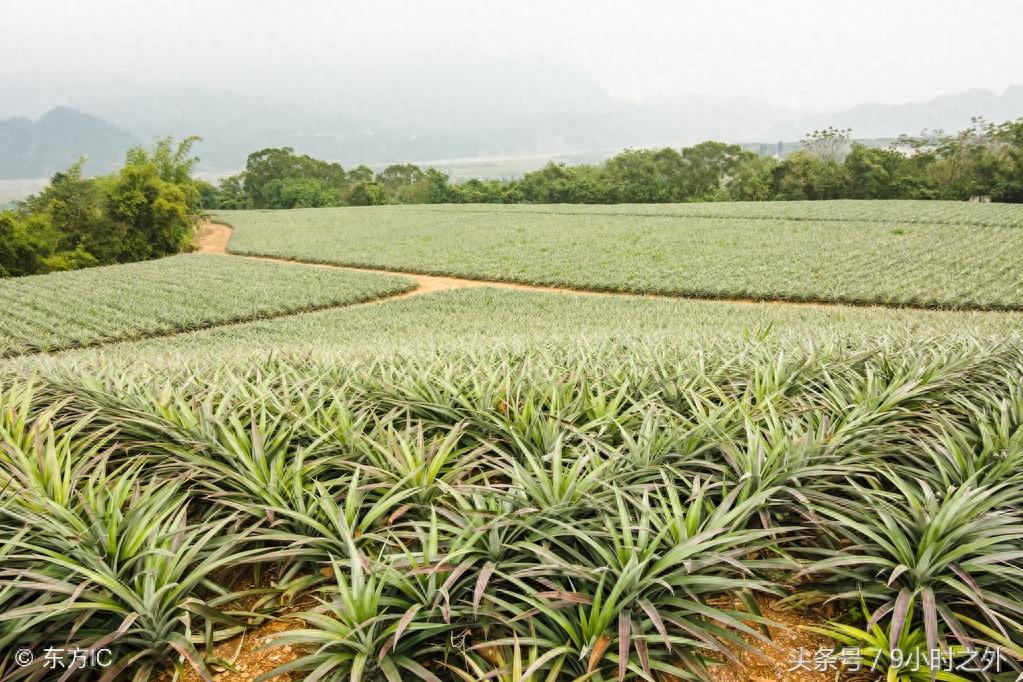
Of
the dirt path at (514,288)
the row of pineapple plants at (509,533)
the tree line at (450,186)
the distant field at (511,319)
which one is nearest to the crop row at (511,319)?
the distant field at (511,319)

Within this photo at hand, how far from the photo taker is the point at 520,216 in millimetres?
43625

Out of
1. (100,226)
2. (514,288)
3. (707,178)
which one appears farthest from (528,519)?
(707,178)

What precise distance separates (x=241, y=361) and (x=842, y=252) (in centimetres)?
2536

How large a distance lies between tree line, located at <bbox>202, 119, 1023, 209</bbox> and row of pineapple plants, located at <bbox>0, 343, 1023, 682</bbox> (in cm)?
6663

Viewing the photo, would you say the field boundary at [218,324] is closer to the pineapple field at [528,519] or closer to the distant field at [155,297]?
the distant field at [155,297]

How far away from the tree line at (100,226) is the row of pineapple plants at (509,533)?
42.1m

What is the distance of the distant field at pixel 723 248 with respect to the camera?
756 inches

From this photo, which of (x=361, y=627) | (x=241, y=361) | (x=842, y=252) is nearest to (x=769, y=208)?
(x=842, y=252)

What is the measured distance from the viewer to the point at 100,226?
134 ft

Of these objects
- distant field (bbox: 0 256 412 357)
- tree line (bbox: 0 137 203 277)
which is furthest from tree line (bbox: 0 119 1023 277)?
distant field (bbox: 0 256 412 357)

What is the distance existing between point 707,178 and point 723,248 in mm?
57459

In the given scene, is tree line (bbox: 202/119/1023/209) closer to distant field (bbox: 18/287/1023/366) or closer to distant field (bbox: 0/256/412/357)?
distant field (bbox: 18/287/1023/366)

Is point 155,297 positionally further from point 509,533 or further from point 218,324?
point 509,533

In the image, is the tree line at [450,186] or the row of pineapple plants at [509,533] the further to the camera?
the tree line at [450,186]
